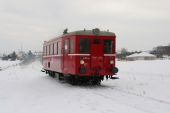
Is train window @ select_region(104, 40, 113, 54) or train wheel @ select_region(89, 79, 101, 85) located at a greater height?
train window @ select_region(104, 40, 113, 54)

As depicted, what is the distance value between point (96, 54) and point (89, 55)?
435 mm

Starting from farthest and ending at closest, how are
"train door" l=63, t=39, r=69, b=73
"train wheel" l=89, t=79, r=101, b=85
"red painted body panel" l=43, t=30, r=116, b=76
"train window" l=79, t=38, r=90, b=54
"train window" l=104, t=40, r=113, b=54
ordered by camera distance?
1. "train wheel" l=89, t=79, r=101, b=85
2. "train door" l=63, t=39, r=69, b=73
3. "train window" l=104, t=40, r=113, b=54
4. "train window" l=79, t=38, r=90, b=54
5. "red painted body panel" l=43, t=30, r=116, b=76

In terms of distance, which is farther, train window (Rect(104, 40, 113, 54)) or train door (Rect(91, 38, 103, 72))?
train window (Rect(104, 40, 113, 54))

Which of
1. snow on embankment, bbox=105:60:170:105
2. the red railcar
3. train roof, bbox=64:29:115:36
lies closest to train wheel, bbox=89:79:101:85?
the red railcar

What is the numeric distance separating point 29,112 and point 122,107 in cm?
294

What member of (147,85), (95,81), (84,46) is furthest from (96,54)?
(147,85)

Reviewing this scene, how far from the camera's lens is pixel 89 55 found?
17297mm

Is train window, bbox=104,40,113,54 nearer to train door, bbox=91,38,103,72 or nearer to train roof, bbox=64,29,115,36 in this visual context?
train door, bbox=91,38,103,72

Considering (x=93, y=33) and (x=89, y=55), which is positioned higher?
(x=93, y=33)

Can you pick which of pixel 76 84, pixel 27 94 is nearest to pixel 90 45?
pixel 76 84

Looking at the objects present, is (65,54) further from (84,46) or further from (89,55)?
(89,55)

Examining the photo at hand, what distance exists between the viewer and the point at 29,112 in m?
10.4

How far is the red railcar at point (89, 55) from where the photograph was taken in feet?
56.2

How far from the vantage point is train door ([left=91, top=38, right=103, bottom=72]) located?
1738cm
